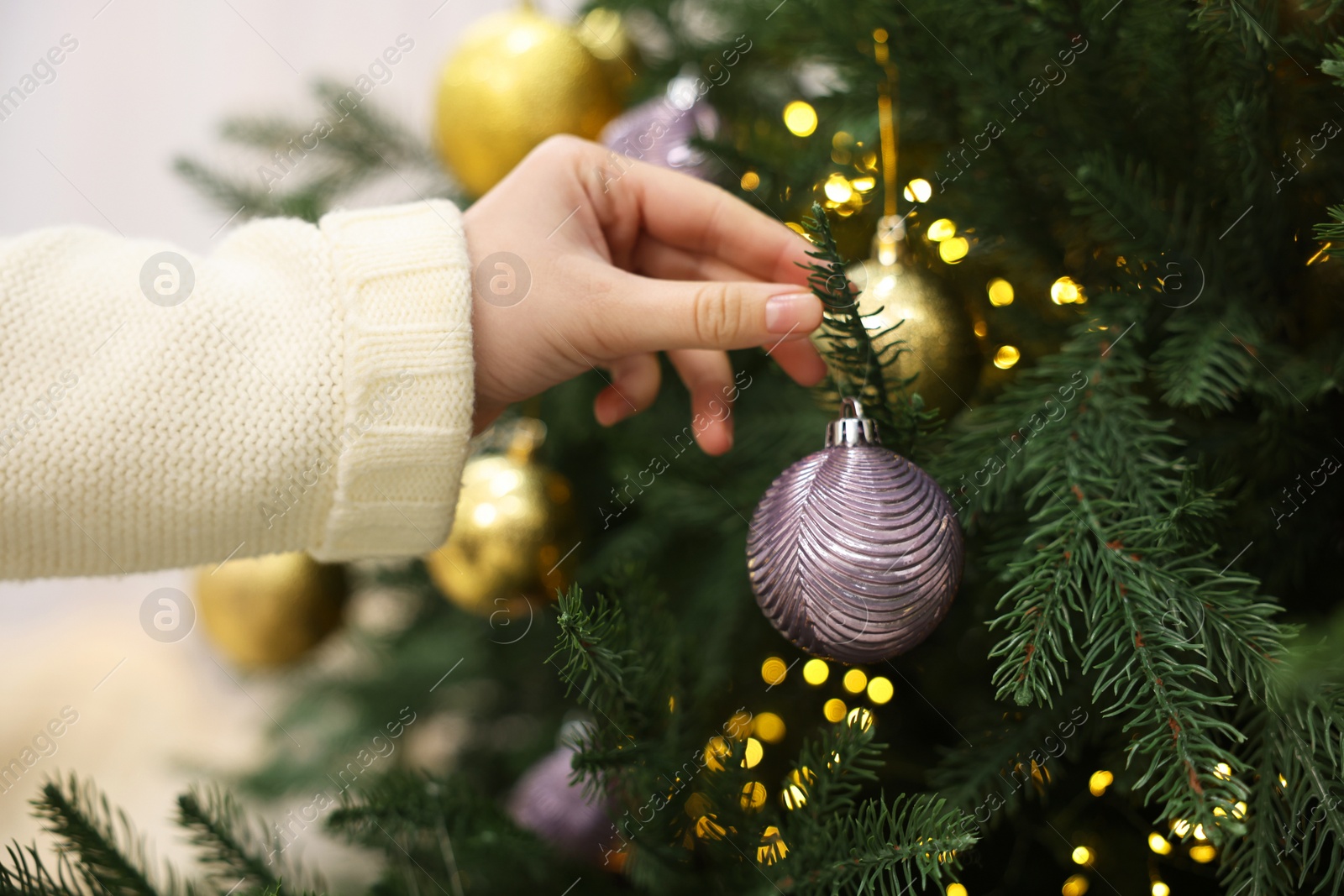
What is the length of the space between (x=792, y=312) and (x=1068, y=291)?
0.53 feet

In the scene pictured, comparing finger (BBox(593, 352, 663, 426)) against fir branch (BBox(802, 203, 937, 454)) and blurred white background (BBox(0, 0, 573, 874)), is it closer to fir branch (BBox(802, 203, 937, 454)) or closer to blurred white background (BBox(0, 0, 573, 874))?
fir branch (BBox(802, 203, 937, 454))

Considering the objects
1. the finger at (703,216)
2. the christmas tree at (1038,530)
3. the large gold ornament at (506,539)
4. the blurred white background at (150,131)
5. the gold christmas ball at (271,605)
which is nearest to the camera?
the christmas tree at (1038,530)

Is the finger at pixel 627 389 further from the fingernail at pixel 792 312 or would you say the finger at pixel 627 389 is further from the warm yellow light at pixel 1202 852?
the warm yellow light at pixel 1202 852

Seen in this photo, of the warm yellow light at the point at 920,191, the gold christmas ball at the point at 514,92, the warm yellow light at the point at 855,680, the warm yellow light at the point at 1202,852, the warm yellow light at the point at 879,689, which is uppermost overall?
the gold christmas ball at the point at 514,92

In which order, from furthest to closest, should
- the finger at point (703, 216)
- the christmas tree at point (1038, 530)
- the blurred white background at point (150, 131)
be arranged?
the blurred white background at point (150, 131) < the finger at point (703, 216) < the christmas tree at point (1038, 530)

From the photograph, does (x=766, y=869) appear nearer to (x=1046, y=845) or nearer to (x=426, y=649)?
(x=1046, y=845)

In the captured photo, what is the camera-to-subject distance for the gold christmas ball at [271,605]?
842 millimetres

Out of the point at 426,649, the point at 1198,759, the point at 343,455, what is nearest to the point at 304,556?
the point at 426,649

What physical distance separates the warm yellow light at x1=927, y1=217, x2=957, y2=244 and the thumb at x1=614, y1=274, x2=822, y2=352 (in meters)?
0.10

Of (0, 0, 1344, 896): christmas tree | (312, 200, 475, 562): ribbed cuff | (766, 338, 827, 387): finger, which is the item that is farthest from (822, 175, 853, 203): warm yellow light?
(312, 200, 475, 562): ribbed cuff

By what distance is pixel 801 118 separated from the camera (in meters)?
0.62

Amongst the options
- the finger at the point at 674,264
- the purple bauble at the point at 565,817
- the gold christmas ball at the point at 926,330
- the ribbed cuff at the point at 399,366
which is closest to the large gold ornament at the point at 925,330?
the gold christmas ball at the point at 926,330

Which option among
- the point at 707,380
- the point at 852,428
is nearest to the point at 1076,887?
the point at 852,428

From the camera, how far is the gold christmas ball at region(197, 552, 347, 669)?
2.76 ft
